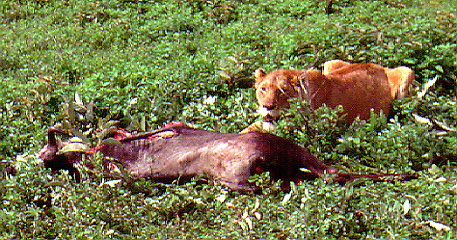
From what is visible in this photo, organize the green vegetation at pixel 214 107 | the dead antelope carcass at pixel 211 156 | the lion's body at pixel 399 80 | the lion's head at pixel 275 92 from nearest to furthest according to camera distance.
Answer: the green vegetation at pixel 214 107
the dead antelope carcass at pixel 211 156
the lion's head at pixel 275 92
the lion's body at pixel 399 80

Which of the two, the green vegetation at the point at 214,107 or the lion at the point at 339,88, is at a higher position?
the lion at the point at 339,88

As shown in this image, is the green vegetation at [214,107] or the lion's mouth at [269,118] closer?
the green vegetation at [214,107]

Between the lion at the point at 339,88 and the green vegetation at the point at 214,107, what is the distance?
9.0 inches

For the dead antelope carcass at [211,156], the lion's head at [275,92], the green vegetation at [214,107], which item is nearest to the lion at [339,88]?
the lion's head at [275,92]

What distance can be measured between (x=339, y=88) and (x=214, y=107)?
1.55 meters

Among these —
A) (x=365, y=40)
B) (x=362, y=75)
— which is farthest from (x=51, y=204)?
(x=365, y=40)

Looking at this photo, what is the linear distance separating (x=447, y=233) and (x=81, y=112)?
440 centimetres

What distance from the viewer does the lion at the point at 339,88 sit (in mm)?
6789

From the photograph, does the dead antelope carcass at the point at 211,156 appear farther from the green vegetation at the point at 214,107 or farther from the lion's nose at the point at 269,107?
the lion's nose at the point at 269,107

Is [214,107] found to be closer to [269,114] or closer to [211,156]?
[269,114]

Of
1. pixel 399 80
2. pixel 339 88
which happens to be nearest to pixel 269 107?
pixel 339 88

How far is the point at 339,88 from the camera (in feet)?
23.0

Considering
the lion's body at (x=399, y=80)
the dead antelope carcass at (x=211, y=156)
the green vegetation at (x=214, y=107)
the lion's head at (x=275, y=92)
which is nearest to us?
the green vegetation at (x=214, y=107)

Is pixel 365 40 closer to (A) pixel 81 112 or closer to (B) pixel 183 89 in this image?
(B) pixel 183 89
